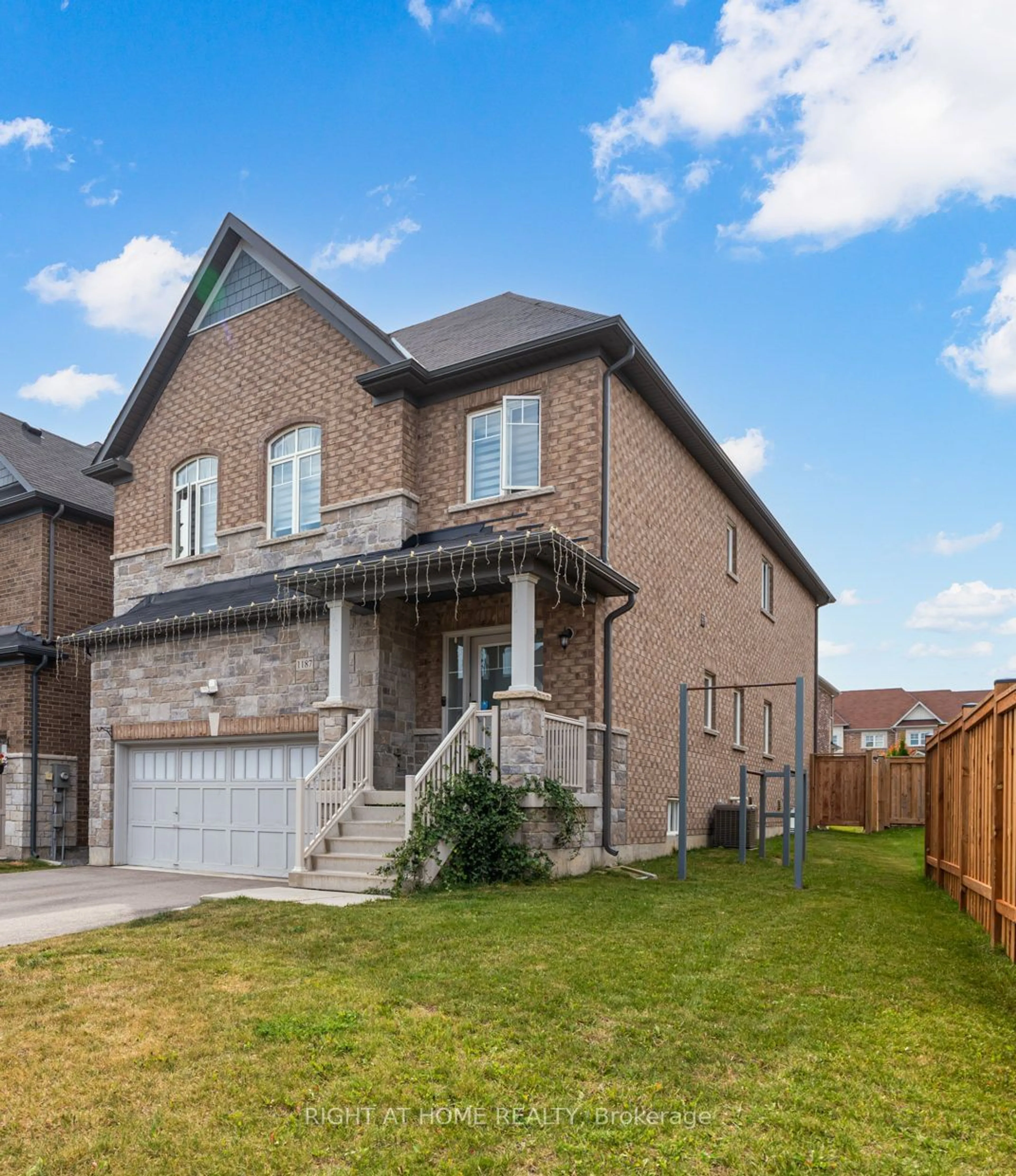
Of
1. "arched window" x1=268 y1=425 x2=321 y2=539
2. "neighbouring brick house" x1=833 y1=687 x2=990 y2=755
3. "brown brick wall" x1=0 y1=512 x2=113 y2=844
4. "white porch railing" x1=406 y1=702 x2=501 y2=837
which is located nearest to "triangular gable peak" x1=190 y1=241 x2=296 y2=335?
"arched window" x1=268 y1=425 x2=321 y2=539

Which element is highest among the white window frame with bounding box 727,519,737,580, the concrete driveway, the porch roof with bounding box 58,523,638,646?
the white window frame with bounding box 727,519,737,580

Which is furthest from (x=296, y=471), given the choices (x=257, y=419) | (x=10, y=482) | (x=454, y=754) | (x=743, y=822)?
(x=743, y=822)

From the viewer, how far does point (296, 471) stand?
14.7 meters

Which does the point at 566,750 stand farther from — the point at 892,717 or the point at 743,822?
the point at 892,717

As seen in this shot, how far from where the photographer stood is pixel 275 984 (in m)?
5.69

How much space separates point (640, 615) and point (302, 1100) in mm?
9970

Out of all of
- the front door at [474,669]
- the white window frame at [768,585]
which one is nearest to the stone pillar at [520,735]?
the front door at [474,669]

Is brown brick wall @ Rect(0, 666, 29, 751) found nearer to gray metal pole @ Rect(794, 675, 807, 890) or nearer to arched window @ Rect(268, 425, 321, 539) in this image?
arched window @ Rect(268, 425, 321, 539)

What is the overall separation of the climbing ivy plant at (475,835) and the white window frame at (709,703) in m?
6.35

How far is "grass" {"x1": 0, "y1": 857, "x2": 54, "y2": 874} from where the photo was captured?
1460cm

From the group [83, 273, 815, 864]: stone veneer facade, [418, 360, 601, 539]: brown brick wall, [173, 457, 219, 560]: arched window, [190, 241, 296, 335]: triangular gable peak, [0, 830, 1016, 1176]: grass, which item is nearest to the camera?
[0, 830, 1016, 1176]: grass

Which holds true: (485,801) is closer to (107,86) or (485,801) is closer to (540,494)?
(540,494)

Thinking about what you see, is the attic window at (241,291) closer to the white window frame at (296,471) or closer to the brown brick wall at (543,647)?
the white window frame at (296,471)

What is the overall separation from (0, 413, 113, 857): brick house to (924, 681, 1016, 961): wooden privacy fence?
14.4 meters
